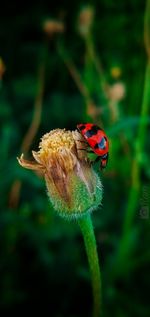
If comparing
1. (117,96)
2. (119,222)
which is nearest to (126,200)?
(119,222)

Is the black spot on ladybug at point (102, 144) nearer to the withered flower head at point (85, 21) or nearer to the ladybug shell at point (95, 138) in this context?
the ladybug shell at point (95, 138)

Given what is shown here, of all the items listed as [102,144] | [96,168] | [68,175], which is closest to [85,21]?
[96,168]

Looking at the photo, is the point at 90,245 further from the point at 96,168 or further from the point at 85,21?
the point at 85,21

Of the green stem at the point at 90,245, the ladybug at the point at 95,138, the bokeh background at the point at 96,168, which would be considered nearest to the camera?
the green stem at the point at 90,245

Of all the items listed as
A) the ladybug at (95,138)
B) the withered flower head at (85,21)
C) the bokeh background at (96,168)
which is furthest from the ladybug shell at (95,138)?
the withered flower head at (85,21)

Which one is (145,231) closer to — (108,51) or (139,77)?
(139,77)

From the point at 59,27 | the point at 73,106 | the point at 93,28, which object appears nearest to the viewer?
the point at 59,27

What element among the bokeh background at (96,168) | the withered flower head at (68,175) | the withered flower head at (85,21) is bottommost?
the bokeh background at (96,168)
